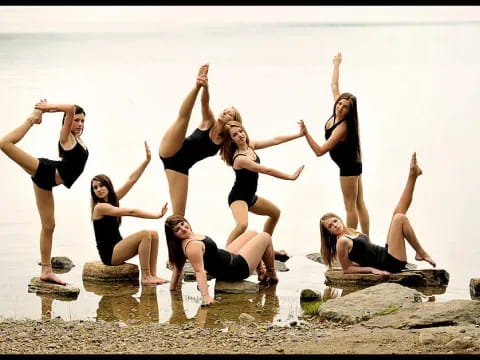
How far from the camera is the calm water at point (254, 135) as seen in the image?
12852mm

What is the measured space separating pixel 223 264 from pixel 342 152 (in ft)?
7.45

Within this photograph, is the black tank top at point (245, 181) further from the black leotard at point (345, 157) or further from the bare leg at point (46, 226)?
the bare leg at point (46, 226)

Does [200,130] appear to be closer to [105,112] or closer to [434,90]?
[105,112]

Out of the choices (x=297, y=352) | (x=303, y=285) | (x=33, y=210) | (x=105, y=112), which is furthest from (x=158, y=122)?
(x=297, y=352)

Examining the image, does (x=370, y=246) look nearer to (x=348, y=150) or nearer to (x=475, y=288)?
(x=475, y=288)

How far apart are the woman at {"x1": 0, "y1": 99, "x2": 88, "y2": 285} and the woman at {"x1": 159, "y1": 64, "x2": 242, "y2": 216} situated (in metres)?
1.25

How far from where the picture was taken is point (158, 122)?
21953mm

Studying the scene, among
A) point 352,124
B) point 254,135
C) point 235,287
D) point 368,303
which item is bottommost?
point 368,303

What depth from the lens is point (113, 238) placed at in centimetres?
1270

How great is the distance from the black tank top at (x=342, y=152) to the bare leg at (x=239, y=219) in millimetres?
1239

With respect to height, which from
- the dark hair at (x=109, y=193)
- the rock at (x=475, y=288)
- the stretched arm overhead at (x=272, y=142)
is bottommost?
the rock at (x=475, y=288)

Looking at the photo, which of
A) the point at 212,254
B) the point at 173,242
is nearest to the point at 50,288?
the point at 173,242

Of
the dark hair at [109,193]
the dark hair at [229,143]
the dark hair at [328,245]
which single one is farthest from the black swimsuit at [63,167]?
the dark hair at [328,245]

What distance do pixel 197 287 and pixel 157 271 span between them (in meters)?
0.93
